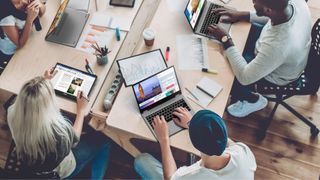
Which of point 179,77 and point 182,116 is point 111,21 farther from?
point 182,116

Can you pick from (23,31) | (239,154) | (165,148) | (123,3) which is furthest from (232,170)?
(23,31)

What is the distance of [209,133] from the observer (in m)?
1.93

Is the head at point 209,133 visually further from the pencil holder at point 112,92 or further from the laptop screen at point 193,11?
the laptop screen at point 193,11

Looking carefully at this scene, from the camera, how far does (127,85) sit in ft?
9.03

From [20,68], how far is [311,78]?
82.6 inches

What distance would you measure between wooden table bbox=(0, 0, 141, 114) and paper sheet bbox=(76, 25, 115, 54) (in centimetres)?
4

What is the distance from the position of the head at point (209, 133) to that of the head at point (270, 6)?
0.90 meters

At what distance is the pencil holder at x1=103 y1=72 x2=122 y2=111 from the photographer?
2693mm

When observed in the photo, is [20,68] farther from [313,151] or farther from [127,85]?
[313,151]

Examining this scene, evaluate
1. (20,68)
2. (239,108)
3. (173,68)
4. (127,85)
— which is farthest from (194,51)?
(20,68)

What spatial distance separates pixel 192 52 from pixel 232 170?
42.3 inches

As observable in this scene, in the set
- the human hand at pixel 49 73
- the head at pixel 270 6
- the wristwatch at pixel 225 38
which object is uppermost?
the head at pixel 270 6

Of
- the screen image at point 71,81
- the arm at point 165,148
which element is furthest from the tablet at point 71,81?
the arm at point 165,148

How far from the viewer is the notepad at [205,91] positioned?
267 cm
